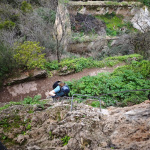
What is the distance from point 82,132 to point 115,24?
71.0 ft

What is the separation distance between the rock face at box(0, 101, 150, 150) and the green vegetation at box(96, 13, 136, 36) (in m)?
17.7

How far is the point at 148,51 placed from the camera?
13.2 m

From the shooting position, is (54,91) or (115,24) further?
(115,24)

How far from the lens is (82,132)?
3016 millimetres

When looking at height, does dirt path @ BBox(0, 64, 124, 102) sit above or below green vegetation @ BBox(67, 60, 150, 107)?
below

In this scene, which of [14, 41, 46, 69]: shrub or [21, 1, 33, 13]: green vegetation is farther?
[21, 1, 33, 13]: green vegetation

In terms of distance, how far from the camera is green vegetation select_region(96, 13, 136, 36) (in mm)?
18931

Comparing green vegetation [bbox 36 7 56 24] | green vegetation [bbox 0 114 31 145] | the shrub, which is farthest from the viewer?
green vegetation [bbox 36 7 56 24]

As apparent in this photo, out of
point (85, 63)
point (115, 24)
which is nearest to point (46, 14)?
point (85, 63)

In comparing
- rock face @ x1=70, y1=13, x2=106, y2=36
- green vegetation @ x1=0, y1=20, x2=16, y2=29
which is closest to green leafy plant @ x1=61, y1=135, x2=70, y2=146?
green vegetation @ x1=0, y1=20, x2=16, y2=29

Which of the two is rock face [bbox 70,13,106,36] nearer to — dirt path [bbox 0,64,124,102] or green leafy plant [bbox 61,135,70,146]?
dirt path [bbox 0,64,124,102]

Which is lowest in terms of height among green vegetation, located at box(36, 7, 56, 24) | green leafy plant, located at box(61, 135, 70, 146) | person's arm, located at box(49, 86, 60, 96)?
green leafy plant, located at box(61, 135, 70, 146)

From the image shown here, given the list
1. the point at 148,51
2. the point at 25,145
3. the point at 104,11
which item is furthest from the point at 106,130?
the point at 104,11

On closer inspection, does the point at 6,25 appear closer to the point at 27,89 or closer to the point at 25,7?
the point at 25,7
